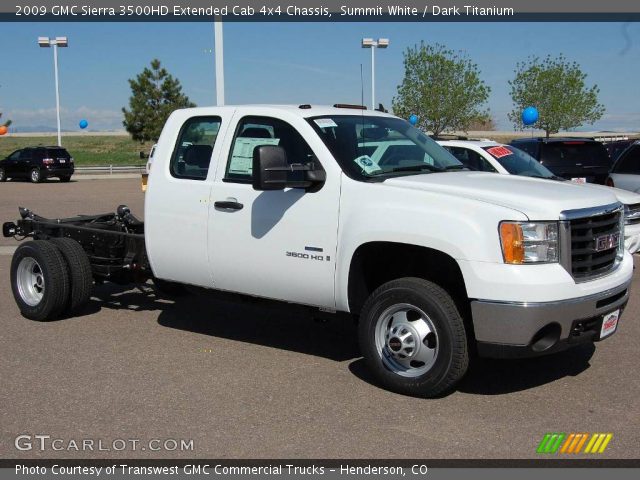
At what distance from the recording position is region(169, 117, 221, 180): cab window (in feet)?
21.7

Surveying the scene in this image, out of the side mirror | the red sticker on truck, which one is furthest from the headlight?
the red sticker on truck

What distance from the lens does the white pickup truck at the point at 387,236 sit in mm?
5023

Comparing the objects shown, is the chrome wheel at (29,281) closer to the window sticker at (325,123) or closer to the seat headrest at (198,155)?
the seat headrest at (198,155)

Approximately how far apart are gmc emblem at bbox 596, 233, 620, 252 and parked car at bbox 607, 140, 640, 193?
5.77 m

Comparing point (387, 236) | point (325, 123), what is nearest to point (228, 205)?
point (325, 123)

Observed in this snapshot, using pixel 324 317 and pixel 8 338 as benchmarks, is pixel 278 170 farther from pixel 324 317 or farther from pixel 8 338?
pixel 8 338

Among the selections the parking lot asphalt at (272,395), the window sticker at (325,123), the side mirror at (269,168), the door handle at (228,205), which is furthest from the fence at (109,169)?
the side mirror at (269,168)

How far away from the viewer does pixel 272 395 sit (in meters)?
5.49

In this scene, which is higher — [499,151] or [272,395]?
[499,151]

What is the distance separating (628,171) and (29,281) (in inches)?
324

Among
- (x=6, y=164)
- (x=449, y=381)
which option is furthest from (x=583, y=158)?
(x=6, y=164)

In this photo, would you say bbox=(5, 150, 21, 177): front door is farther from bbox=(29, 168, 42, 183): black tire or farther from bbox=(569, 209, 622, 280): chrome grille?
bbox=(569, 209, 622, 280): chrome grille

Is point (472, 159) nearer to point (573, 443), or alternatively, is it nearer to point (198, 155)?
point (198, 155)

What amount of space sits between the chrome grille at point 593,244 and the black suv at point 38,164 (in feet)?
102
